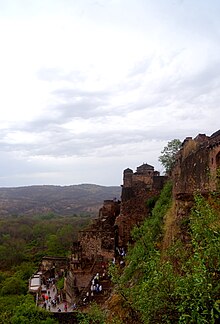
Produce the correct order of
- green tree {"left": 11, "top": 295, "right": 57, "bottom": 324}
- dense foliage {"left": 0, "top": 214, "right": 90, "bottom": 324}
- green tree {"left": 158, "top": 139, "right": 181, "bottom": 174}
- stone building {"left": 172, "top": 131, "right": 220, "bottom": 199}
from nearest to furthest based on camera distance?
stone building {"left": 172, "top": 131, "right": 220, "bottom": 199}
green tree {"left": 11, "top": 295, "right": 57, "bottom": 324}
dense foliage {"left": 0, "top": 214, "right": 90, "bottom": 324}
green tree {"left": 158, "top": 139, "right": 181, "bottom": 174}

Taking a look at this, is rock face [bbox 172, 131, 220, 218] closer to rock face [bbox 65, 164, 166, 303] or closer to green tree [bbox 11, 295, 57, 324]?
rock face [bbox 65, 164, 166, 303]

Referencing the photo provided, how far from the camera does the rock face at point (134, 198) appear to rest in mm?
28938

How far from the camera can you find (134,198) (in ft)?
105

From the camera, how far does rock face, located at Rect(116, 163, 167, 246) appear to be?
28.9 meters

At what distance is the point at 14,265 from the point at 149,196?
32809 millimetres

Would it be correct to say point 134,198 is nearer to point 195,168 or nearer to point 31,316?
point 195,168

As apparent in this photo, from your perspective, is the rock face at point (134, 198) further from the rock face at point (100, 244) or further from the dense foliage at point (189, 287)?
the dense foliage at point (189, 287)

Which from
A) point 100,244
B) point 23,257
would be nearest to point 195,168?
point 100,244

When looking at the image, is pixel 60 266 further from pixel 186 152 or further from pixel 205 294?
pixel 205 294

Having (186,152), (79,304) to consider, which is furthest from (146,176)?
(79,304)

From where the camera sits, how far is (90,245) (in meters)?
29.3

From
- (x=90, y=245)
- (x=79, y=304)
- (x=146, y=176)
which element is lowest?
(x=79, y=304)

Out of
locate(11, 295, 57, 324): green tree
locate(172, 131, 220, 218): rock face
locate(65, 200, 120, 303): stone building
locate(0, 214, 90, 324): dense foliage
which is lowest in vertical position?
locate(0, 214, 90, 324): dense foliage

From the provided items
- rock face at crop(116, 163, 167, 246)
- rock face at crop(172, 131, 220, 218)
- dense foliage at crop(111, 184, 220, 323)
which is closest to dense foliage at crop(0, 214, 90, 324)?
rock face at crop(116, 163, 167, 246)
